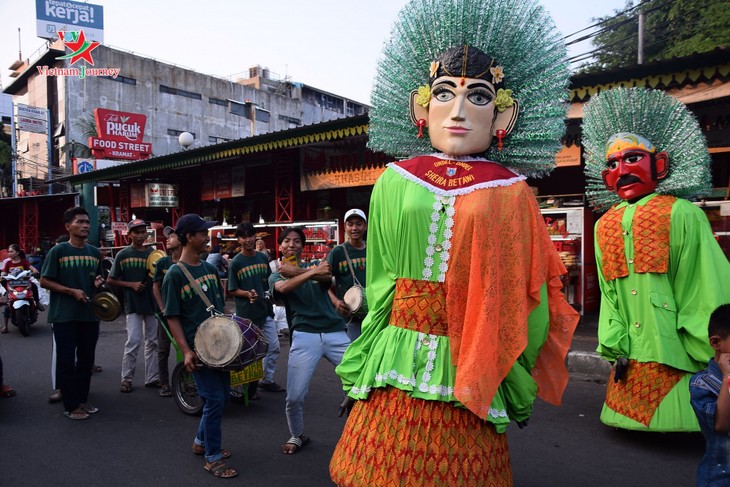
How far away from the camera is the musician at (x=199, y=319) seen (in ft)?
12.0

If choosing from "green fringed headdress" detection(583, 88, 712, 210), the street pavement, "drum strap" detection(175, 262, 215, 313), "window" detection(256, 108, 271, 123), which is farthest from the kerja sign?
"green fringed headdress" detection(583, 88, 712, 210)

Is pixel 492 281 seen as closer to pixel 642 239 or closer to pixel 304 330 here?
pixel 304 330

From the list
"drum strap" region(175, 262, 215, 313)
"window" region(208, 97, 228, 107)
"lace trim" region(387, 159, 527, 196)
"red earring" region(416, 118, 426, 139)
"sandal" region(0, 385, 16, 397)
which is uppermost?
"window" region(208, 97, 228, 107)

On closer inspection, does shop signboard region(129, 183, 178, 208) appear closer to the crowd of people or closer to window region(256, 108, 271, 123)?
the crowd of people

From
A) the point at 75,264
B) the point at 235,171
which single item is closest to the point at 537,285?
the point at 75,264

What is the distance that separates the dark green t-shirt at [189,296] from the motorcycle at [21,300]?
6.93m

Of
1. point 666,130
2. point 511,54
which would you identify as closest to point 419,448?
point 511,54

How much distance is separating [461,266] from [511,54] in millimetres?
1014

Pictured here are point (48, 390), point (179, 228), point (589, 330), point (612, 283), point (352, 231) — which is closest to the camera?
point (179, 228)

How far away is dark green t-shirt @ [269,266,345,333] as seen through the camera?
414cm

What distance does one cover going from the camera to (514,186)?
2229 mm

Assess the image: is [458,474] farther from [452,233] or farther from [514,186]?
[514,186]

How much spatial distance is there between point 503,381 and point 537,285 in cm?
40

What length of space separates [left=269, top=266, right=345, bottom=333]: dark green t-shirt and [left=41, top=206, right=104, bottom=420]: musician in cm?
198
